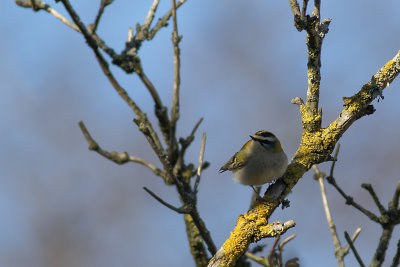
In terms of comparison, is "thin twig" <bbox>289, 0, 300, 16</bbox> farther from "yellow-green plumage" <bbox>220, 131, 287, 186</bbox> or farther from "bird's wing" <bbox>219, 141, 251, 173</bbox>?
"bird's wing" <bbox>219, 141, 251, 173</bbox>

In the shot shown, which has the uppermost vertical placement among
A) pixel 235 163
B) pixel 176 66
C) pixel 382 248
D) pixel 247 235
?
pixel 235 163

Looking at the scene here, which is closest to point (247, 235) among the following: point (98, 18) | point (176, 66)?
point (176, 66)

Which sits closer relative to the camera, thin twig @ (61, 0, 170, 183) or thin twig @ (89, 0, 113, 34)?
thin twig @ (61, 0, 170, 183)

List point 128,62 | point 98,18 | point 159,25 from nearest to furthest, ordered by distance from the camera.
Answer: point 98,18
point 128,62
point 159,25

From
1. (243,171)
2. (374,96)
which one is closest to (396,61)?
(374,96)

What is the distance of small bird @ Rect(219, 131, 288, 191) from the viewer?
3439 mm

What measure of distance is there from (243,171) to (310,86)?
0.94 m

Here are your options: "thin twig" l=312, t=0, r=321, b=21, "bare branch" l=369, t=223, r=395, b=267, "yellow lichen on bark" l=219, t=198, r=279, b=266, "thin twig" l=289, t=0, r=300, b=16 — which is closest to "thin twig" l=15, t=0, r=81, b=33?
"thin twig" l=289, t=0, r=300, b=16

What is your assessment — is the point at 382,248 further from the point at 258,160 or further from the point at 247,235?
the point at 258,160

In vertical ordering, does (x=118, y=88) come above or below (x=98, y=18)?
below

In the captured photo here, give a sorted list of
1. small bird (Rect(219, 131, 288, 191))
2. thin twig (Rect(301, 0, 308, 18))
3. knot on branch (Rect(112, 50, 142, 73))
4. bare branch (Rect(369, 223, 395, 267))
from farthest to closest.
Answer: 1. small bird (Rect(219, 131, 288, 191))
2. knot on branch (Rect(112, 50, 142, 73))
3. thin twig (Rect(301, 0, 308, 18))
4. bare branch (Rect(369, 223, 395, 267))

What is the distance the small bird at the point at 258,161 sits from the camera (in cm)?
344

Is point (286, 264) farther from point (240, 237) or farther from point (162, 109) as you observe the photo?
point (162, 109)

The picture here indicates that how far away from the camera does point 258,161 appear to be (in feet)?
12.0
